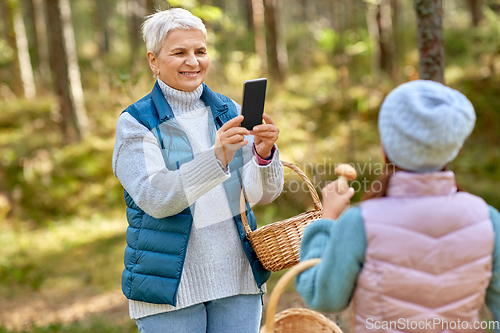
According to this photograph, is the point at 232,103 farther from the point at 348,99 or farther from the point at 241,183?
the point at 348,99

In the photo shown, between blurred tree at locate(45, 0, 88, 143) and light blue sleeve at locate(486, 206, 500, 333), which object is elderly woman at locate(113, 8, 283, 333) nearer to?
light blue sleeve at locate(486, 206, 500, 333)

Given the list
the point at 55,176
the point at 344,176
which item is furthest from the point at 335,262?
the point at 55,176

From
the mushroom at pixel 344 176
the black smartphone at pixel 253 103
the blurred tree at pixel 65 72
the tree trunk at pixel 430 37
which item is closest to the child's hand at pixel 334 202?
the mushroom at pixel 344 176

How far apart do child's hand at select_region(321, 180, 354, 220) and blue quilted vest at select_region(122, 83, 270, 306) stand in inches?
23.1

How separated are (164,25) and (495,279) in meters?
1.78

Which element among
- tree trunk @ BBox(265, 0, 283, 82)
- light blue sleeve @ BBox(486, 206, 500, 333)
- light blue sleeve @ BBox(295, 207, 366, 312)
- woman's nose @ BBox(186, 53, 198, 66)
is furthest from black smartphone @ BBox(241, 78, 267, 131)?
tree trunk @ BBox(265, 0, 283, 82)

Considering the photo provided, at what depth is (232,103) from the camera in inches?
92.0

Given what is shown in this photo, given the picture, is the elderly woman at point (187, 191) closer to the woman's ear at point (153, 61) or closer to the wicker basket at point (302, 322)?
the woman's ear at point (153, 61)

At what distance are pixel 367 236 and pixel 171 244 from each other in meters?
0.92

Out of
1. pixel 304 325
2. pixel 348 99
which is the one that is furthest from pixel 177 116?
pixel 348 99

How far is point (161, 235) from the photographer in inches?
77.3

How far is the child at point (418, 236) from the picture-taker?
140cm

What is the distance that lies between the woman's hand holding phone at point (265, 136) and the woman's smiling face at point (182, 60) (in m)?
0.41

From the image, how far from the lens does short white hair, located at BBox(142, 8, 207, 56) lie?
207cm
